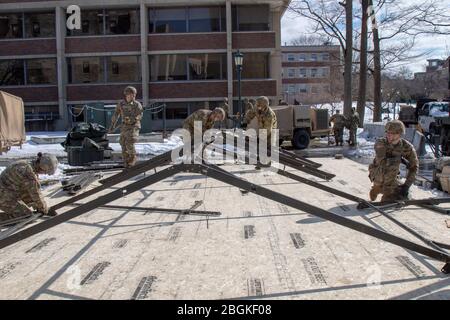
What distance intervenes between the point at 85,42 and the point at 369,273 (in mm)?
31573

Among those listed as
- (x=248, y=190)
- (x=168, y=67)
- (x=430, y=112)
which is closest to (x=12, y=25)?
(x=168, y=67)

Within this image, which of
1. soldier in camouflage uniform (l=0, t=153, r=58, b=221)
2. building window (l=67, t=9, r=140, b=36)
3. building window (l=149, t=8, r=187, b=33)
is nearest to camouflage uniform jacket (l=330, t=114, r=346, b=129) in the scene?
soldier in camouflage uniform (l=0, t=153, r=58, b=221)

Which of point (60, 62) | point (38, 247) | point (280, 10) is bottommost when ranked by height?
point (38, 247)

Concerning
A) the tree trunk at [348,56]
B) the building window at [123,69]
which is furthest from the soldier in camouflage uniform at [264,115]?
the building window at [123,69]

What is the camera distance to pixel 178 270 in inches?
174

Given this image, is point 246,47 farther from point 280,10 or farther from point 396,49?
point 396,49

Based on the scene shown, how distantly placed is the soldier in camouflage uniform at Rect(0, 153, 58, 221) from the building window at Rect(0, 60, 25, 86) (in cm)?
3042

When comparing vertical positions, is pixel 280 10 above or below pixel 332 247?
above

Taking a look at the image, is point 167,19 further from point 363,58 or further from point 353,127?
point 353,127

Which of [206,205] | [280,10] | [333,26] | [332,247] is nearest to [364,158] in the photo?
[206,205]

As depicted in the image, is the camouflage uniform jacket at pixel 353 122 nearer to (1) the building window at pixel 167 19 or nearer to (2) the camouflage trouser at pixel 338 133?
(2) the camouflage trouser at pixel 338 133

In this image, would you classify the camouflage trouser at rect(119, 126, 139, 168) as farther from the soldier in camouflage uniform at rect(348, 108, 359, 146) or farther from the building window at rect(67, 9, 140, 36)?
the building window at rect(67, 9, 140, 36)

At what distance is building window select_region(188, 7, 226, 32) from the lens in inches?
1280
